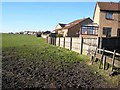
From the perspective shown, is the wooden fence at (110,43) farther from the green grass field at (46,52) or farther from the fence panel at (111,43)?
the green grass field at (46,52)

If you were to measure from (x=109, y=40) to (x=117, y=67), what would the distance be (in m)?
6.63

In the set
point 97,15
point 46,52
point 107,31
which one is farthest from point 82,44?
point 97,15

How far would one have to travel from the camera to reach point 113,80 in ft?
38.5

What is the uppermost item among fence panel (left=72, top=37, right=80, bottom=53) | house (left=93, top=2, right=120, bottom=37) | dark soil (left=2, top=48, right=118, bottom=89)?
house (left=93, top=2, right=120, bottom=37)

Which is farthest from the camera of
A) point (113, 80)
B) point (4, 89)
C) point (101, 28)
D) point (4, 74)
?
point (101, 28)

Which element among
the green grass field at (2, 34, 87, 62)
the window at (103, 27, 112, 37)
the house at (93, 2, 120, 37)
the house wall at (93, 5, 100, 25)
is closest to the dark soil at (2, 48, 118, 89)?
the green grass field at (2, 34, 87, 62)

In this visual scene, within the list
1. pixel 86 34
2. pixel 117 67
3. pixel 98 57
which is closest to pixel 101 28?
pixel 86 34

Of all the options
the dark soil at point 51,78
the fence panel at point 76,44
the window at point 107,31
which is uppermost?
the window at point 107,31

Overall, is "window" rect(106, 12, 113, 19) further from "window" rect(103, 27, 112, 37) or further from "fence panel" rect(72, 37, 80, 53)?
"fence panel" rect(72, 37, 80, 53)

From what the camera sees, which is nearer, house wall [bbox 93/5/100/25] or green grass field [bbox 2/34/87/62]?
green grass field [bbox 2/34/87/62]

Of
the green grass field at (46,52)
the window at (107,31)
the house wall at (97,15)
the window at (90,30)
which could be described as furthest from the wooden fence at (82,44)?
the house wall at (97,15)

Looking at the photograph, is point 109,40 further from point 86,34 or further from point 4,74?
point 86,34

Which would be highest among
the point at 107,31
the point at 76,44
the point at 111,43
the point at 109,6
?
the point at 109,6

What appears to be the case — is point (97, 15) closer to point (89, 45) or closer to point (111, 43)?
point (89, 45)
